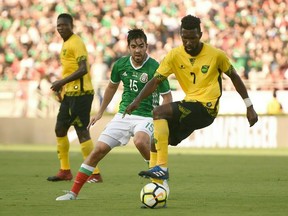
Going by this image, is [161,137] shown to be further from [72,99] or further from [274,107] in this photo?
[274,107]

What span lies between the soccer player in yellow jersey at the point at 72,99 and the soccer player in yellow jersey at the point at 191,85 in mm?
3581

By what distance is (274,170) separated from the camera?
15.6m

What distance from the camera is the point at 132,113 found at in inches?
442

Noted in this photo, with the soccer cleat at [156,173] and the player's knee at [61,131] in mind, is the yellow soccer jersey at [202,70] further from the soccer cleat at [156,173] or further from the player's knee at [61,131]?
the player's knee at [61,131]

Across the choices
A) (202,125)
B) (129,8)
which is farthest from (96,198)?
(129,8)

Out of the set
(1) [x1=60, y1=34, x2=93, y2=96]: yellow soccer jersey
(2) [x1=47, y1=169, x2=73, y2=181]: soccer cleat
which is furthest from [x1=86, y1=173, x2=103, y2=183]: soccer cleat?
(1) [x1=60, y1=34, x2=93, y2=96]: yellow soccer jersey

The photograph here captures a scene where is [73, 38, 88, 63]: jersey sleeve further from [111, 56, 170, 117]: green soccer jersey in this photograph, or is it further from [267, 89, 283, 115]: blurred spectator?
[267, 89, 283, 115]: blurred spectator

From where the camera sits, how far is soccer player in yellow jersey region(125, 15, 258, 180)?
30.5 ft

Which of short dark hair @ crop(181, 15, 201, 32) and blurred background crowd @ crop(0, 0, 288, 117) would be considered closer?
short dark hair @ crop(181, 15, 201, 32)

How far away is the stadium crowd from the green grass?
6506mm

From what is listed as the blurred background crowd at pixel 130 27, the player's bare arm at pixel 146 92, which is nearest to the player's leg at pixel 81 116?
the player's bare arm at pixel 146 92

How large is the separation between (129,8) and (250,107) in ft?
69.3

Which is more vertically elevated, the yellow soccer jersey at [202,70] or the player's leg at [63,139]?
the yellow soccer jersey at [202,70]

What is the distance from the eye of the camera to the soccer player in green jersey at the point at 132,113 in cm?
1016
